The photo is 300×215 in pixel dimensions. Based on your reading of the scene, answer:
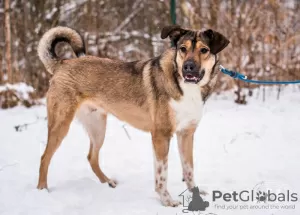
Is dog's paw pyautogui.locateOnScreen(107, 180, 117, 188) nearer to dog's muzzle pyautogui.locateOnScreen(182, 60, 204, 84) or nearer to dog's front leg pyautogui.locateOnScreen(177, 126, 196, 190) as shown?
dog's front leg pyautogui.locateOnScreen(177, 126, 196, 190)

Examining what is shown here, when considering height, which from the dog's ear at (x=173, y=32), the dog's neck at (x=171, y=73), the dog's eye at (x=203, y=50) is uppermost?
the dog's ear at (x=173, y=32)

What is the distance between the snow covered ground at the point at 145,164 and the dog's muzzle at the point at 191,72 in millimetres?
1029

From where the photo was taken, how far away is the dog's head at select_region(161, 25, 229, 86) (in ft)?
9.98

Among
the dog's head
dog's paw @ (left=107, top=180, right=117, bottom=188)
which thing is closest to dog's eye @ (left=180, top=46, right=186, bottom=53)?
the dog's head

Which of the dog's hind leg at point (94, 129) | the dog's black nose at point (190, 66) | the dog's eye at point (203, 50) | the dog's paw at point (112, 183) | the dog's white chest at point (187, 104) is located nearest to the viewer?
the dog's black nose at point (190, 66)

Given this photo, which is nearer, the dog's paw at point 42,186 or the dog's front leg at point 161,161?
the dog's front leg at point 161,161

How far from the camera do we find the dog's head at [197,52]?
3041 mm

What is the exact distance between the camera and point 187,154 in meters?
3.64

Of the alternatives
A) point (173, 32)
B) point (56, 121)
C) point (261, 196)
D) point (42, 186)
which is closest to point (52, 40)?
point (56, 121)

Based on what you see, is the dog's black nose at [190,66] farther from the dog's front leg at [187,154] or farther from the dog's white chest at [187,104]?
the dog's front leg at [187,154]

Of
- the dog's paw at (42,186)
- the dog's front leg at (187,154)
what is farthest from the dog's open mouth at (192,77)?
the dog's paw at (42,186)

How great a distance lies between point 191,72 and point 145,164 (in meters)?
1.61

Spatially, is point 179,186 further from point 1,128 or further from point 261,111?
point 1,128

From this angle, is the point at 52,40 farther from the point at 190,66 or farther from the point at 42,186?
the point at 190,66
